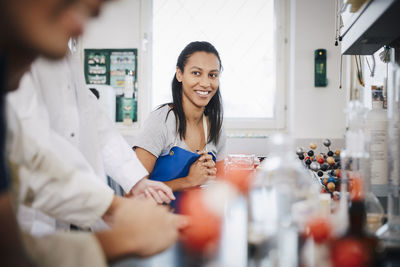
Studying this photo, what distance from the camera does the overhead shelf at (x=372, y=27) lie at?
94cm

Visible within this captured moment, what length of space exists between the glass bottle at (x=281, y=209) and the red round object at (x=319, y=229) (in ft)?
0.14

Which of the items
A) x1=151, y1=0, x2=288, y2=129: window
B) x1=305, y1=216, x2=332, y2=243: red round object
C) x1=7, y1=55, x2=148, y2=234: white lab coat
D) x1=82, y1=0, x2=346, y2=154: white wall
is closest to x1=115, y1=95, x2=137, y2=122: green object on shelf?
x1=151, y1=0, x2=288, y2=129: window

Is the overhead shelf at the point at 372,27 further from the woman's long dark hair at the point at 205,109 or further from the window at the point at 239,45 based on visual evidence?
the window at the point at 239,45

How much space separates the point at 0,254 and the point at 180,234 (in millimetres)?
445

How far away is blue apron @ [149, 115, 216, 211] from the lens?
187cm

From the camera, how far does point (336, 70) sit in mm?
3326

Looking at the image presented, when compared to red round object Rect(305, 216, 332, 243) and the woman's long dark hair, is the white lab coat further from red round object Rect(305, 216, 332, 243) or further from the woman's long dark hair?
the woman's long dark hair

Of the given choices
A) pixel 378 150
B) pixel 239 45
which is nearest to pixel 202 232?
pixel 378 150

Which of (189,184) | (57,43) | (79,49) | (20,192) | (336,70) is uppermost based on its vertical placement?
(79,49)

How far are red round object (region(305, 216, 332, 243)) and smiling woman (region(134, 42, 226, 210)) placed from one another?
1.14m

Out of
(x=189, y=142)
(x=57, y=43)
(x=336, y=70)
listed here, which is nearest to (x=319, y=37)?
(x=336, y=70)

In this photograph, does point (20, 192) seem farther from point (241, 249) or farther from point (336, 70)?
point (336, 70)

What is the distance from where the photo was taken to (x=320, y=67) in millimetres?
3303

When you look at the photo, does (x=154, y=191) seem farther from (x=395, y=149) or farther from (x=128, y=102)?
(x=128, y=102)
